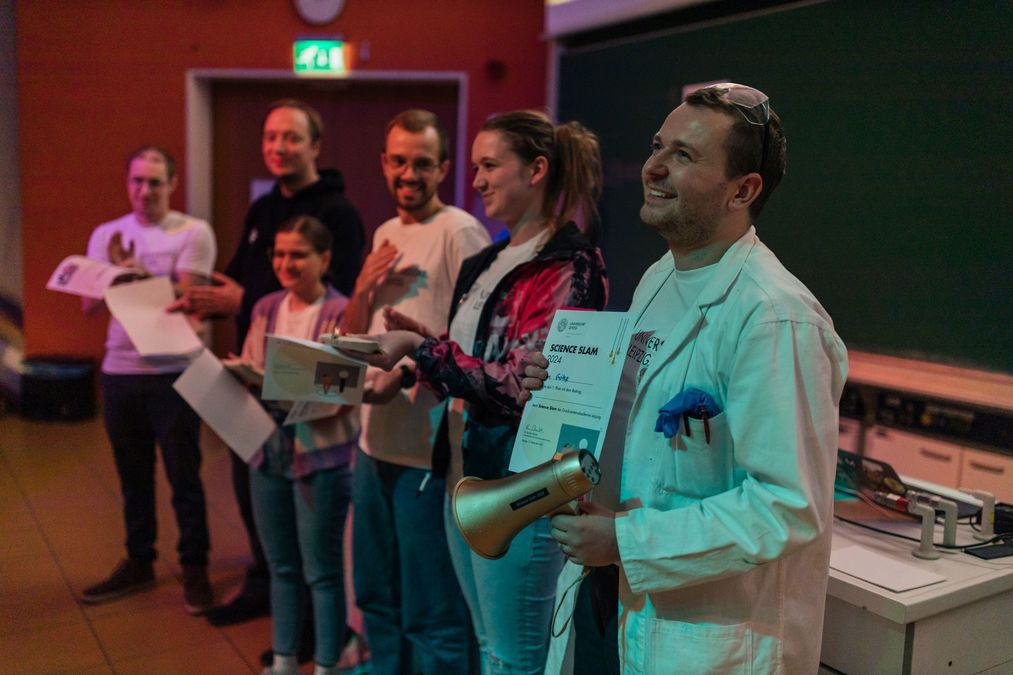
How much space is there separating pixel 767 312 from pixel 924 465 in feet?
6.85

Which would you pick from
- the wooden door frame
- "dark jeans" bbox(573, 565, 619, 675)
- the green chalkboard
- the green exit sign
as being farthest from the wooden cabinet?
the green exit sign

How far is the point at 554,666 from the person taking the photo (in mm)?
1393

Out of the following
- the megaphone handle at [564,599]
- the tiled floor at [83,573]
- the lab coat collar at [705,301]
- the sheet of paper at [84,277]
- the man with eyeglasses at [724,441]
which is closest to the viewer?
the man with eyeglasses at [724,441]

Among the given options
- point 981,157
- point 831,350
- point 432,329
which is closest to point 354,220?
point 432,329

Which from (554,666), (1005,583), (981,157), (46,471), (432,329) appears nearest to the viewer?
(554,666)

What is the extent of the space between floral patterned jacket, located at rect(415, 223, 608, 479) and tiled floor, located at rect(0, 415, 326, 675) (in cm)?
143

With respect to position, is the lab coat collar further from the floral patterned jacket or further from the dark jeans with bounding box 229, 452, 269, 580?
the dark jeans with bounding box 229, 452, 269, 580

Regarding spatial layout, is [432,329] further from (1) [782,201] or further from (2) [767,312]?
(1) [782,201]

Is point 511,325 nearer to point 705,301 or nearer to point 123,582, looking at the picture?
point 705,301

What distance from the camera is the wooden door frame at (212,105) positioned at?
525 centimetres

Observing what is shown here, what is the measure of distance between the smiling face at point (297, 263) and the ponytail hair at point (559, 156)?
2.65ft

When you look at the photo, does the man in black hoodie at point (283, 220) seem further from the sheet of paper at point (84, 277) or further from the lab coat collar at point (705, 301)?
the lab coat collar at point (705, 301)

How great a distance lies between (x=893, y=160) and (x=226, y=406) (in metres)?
2.48

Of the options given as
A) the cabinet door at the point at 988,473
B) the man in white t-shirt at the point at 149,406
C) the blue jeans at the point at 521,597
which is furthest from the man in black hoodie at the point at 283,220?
the cabinet door at the point at 988,473
